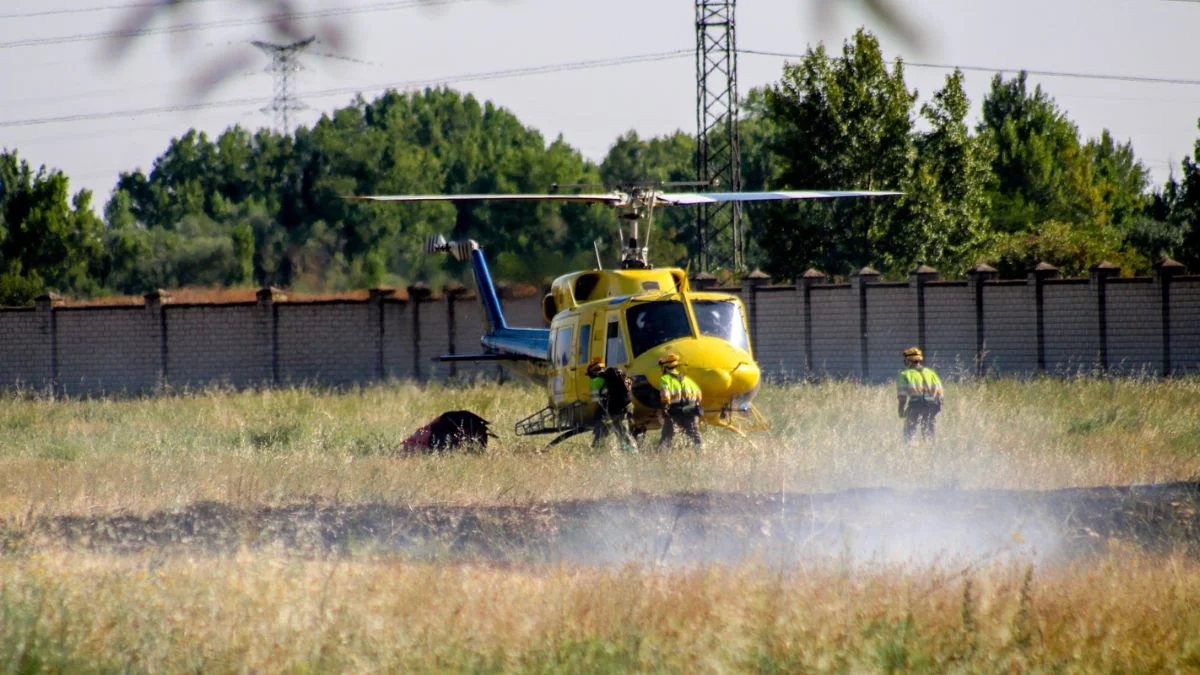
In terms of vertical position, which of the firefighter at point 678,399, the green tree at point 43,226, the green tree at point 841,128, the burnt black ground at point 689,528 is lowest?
the burnt black ground at point 689,528

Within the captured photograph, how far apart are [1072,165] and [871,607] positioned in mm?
3716

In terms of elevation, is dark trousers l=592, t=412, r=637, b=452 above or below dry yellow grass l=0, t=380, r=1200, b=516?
above

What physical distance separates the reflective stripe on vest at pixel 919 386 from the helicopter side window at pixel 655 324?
2.51m

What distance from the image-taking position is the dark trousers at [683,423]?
599 inches

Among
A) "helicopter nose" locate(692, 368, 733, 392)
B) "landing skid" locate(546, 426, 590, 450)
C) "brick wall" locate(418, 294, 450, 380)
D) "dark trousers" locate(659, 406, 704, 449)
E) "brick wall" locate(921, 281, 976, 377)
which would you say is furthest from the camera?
"brick wall" locate(418, 294, 450, 380)

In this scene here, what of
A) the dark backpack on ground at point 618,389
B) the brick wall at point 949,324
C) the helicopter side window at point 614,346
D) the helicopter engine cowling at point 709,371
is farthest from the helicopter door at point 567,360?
the brick wall at point 949,324

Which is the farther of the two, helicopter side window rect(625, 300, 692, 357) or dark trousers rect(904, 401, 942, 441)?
dark trousers rect(904, 401, 942, 441)

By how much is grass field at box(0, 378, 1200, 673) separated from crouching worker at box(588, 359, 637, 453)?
445 millimetres

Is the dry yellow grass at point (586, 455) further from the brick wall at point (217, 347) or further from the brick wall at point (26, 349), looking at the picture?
the brick wall at point (26, 349)

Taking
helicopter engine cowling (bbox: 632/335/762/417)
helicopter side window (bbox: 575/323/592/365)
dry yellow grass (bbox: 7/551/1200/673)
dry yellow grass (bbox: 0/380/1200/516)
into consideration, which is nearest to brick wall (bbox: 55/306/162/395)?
dry yellow grass (bbox: 0/380/1200/516)

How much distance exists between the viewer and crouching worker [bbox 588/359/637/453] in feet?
51.9

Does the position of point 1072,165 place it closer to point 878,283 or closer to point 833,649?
point 833,649

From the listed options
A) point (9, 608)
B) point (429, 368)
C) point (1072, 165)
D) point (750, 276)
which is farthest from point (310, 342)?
point (1072, 165)

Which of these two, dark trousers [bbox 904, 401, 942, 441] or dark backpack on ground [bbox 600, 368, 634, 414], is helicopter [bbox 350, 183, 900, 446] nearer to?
dark backpack on ground [bbox 600, 368, 634, 414]
